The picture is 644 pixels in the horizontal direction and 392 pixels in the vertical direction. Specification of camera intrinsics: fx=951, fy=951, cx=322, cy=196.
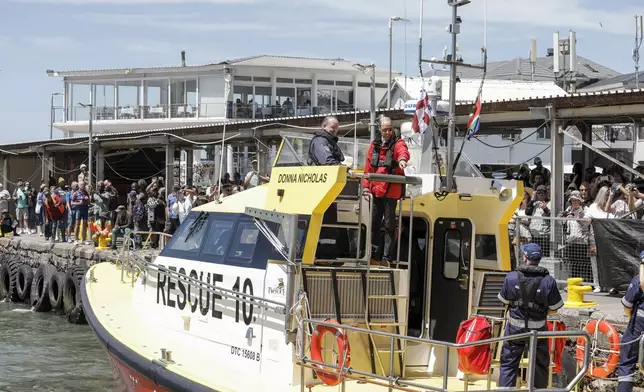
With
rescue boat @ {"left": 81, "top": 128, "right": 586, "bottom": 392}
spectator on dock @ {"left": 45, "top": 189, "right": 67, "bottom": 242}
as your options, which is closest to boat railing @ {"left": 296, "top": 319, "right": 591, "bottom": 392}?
rescue boat @ {"left": 81, "top": 128, "right": 586, "bottom": 392}

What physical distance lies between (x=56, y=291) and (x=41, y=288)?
0.78m

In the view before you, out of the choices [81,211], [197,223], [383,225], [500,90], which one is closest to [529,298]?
[383,225]

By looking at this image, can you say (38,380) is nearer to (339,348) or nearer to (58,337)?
(58,337)

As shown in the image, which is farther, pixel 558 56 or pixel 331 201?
pixel 558 56

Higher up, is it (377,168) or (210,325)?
(377,168)

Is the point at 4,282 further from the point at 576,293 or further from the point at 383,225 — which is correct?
the point at 383,225

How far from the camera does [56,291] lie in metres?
20.8

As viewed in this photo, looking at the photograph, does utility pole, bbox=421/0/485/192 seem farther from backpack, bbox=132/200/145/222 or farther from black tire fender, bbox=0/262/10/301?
black tire fender, bbox=0/262/10/301

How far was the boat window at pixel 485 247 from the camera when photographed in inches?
361

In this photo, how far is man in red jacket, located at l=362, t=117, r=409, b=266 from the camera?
8539 mm

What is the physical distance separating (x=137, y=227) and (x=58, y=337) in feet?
16.2

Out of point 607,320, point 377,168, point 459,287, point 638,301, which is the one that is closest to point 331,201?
point 377,168

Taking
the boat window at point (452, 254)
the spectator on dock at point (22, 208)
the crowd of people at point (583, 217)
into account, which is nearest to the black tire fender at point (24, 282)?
the spectator on dock at point (22, 208)

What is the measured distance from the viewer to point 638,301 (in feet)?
30.1
